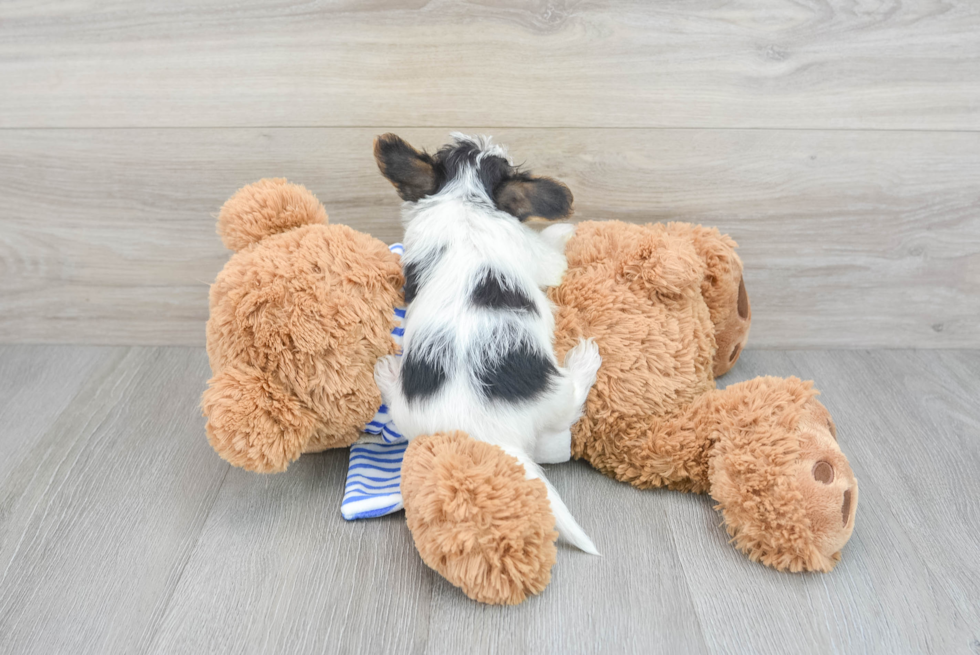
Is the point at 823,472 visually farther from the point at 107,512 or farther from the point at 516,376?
the point at 107,512

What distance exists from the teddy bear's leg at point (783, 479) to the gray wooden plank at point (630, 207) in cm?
41

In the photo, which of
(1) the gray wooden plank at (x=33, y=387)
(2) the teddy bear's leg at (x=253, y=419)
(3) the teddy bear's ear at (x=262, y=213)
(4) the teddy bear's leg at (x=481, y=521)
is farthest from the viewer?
(1) the gray wooden plank at (x=33, y=387)

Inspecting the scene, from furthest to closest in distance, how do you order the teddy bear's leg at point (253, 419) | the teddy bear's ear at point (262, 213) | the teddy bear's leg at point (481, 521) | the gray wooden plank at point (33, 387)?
the gray wooden plank at point (33, 387)
the teddy bear's ear at point (262, 213)
the teddy bear's leg at point (253, 419)
the teddy bear's leg at point (481, 521)

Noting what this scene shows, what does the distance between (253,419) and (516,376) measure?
0.33 m

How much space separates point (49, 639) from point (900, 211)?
1.36 meters

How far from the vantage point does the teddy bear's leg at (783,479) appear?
30.3 inches

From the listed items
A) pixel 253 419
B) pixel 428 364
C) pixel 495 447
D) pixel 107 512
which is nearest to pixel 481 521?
pixel 495 447

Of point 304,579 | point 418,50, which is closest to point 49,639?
point 304,579

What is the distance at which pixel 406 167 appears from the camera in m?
0.85

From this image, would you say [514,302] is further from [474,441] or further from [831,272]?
[831,272]

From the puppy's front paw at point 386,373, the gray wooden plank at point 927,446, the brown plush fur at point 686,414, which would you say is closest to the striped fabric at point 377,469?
the puppy's front paw at point 386,373

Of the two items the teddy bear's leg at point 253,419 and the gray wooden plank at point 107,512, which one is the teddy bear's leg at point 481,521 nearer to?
the teddy bear's leg at point 253,419

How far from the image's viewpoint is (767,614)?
0.75 m

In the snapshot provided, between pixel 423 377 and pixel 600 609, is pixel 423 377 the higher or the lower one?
the higher one
